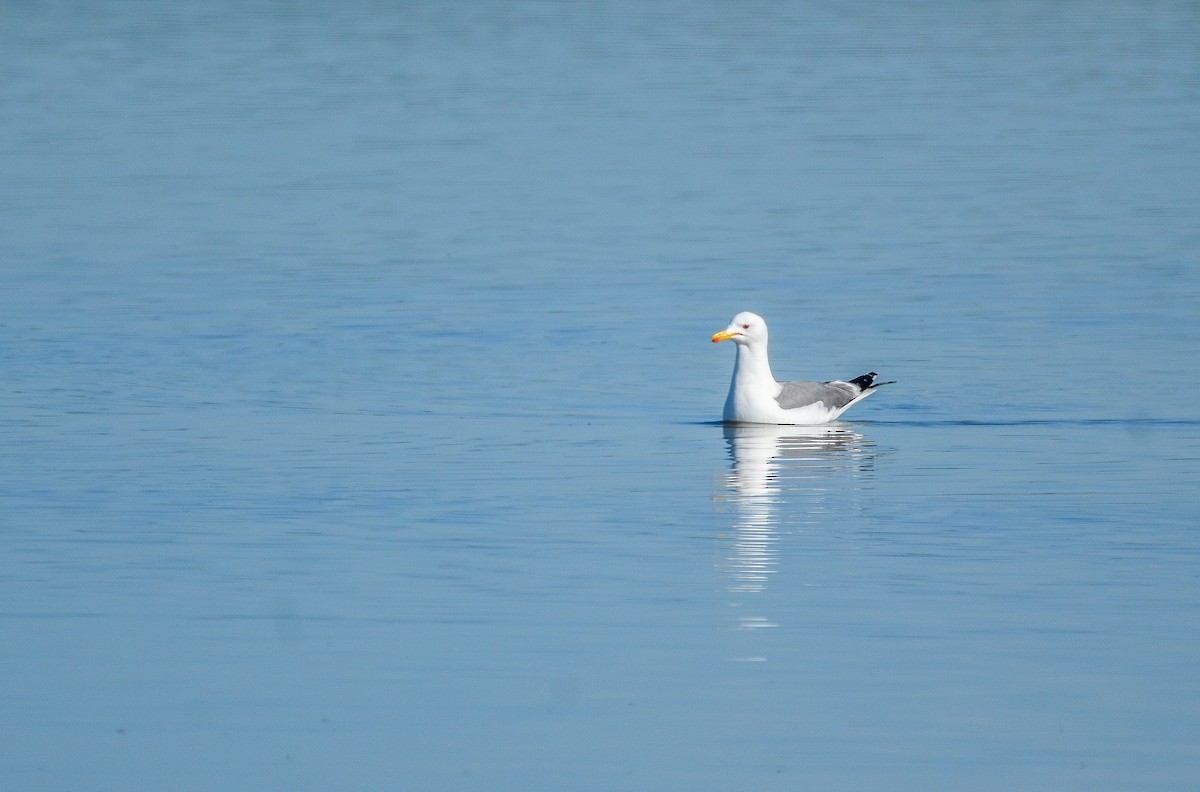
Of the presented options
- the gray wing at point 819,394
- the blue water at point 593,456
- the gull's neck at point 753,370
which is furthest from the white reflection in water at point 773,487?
the gull's neck at point 753,370

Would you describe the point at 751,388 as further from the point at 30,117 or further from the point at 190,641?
the point at 30,117

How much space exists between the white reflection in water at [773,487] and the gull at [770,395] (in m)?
0.09

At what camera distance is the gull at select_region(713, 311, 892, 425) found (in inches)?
715

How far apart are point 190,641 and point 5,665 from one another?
880 mm

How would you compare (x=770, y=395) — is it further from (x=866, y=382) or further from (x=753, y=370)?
(x=866, y=382)

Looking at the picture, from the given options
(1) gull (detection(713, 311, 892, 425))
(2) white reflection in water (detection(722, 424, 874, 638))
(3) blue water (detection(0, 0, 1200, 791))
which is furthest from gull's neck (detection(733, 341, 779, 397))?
(3) blue water (detection(0, 0, 1200, 791))

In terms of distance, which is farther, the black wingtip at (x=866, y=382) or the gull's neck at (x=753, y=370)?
the black wingtip at (x=866, y=382)

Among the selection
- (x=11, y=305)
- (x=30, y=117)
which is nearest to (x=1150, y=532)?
(x=11, y=305)

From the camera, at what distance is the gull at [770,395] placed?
1816cm

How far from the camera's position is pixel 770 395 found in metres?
18.3

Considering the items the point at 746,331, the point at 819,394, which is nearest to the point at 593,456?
the point at 819,394

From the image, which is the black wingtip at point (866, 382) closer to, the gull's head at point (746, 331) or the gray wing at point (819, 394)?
the gray wing at point (819, 394)

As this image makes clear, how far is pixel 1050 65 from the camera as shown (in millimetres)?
51906

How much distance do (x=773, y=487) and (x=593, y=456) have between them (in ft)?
4.84
